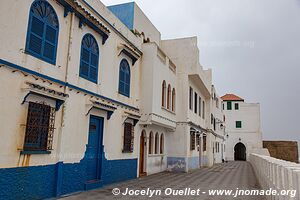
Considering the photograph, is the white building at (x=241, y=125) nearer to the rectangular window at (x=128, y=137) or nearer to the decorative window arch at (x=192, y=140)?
the decorative window arch at (x=192, y=140)

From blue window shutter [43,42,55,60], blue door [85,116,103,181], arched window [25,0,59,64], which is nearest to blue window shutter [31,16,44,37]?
arched window [25,0,59,64]

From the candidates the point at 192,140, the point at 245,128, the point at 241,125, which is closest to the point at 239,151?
the point at 245,128

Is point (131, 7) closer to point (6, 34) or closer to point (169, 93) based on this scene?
point (169, 93)

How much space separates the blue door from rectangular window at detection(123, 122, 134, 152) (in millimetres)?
1820

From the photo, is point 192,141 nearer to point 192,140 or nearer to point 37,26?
point 192,140

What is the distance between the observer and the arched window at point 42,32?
6.91 meters

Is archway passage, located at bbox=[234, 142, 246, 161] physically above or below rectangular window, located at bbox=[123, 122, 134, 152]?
below

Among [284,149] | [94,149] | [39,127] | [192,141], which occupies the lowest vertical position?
[284,149]

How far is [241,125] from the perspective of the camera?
132 feet

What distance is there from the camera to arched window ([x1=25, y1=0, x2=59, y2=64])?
272 inches

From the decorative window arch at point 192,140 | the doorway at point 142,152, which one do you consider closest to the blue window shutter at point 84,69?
the doorway at point 142,152

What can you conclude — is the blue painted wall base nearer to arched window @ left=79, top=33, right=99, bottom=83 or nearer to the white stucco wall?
arched window @ left=79, top=33, right=99, bottom=83

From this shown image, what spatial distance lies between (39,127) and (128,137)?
544cm

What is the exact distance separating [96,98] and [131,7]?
6270 millimetres
